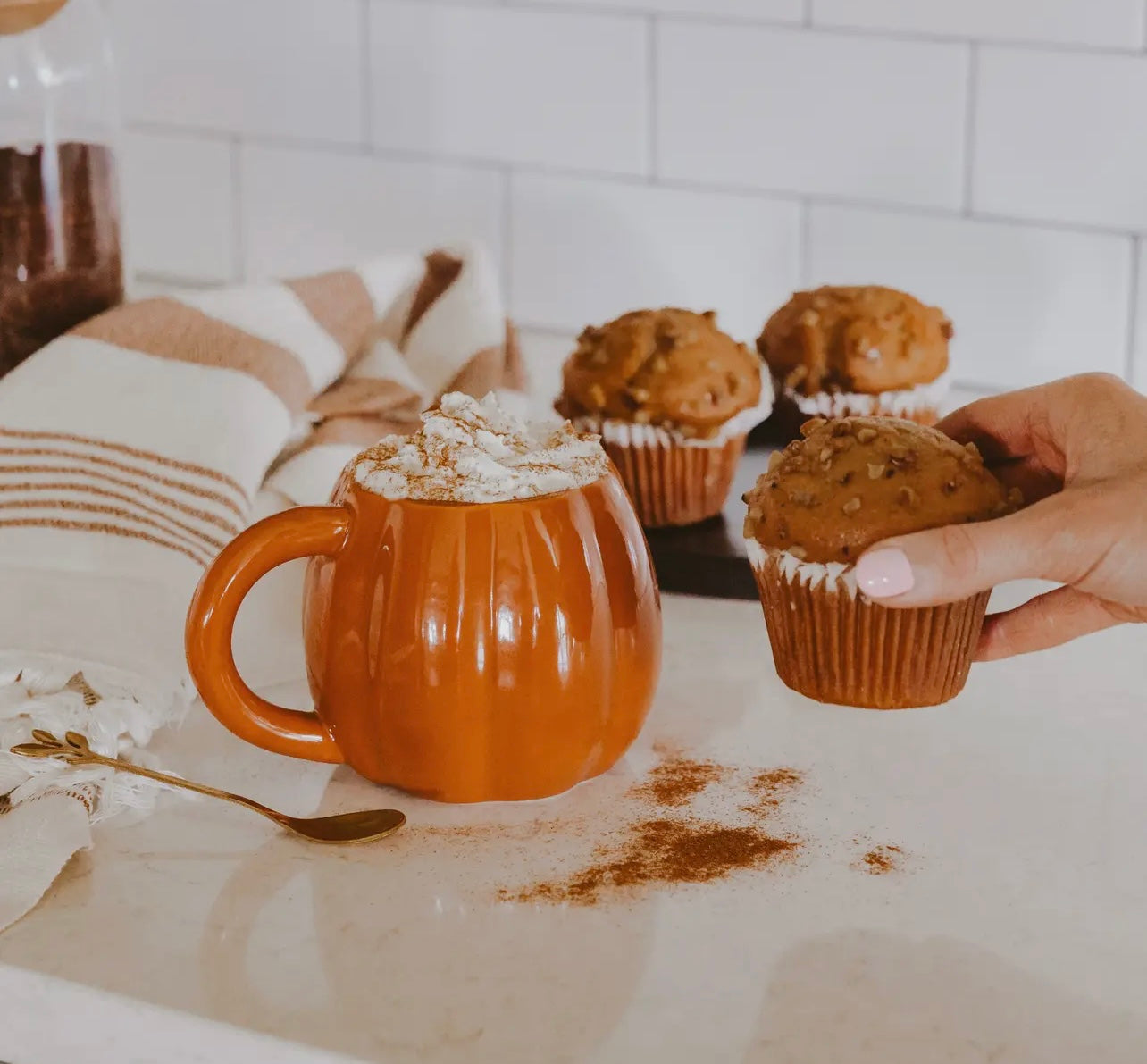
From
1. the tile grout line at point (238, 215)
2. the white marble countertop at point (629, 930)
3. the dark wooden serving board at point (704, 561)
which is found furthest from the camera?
the tile grout line at point (238, 215)

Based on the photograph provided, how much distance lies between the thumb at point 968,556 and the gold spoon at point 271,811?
25cm

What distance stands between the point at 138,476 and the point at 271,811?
300 millimetres

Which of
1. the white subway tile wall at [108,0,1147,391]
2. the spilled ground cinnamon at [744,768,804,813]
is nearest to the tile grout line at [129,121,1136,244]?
the white subway tile wall at [108,0,1147,391]

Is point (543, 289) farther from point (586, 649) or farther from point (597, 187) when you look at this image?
point (586, 649)

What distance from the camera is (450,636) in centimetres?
70

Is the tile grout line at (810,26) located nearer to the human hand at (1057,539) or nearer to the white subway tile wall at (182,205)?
the white subway tile wall at (182,205)

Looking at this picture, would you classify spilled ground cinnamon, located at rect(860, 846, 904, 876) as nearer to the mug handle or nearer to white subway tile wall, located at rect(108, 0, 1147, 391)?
the mug handle

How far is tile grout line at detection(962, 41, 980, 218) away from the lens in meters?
1.26

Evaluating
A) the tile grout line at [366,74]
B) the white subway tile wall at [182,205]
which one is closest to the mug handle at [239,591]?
the tile grout line at [366,74]

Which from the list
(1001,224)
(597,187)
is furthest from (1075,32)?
(597,187)

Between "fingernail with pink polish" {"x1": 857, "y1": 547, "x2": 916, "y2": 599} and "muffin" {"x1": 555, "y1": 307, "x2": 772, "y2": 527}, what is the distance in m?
0.35

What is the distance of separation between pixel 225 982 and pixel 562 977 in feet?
0.43

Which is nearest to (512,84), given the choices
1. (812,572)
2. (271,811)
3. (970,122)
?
(970,122)

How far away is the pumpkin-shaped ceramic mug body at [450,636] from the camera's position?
27.6 inches
